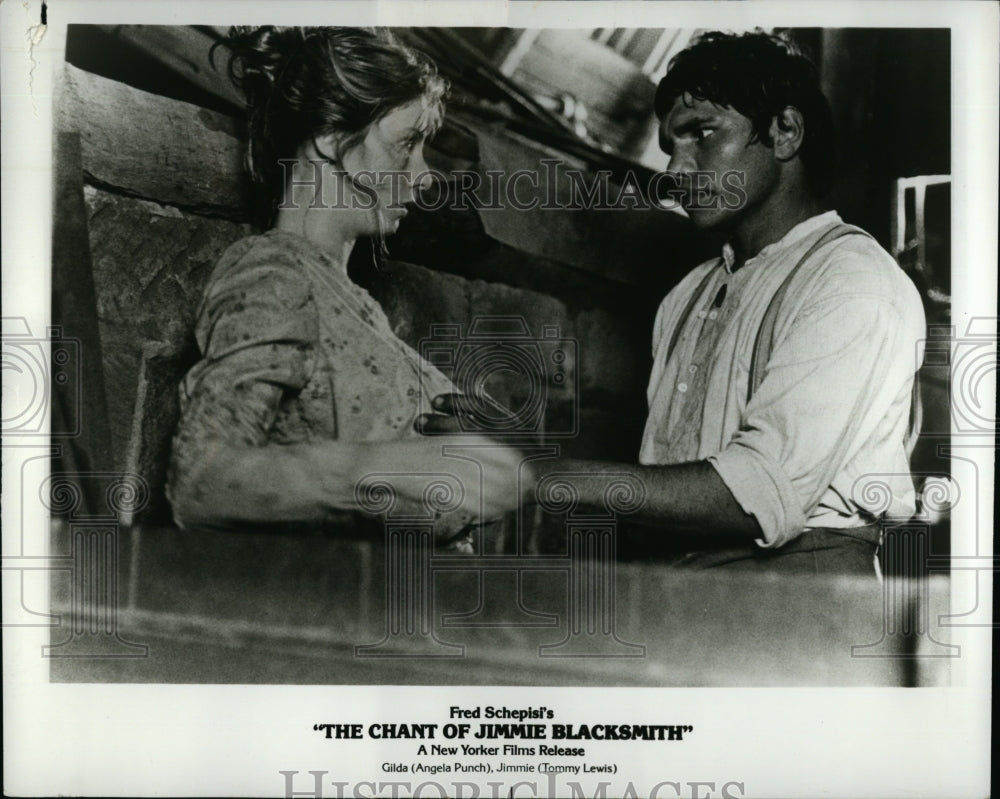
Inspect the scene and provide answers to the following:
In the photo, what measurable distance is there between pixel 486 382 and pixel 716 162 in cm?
99

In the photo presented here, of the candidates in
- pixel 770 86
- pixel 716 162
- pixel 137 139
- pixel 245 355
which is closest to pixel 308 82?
pixel 137 139

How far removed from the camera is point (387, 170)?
3.11 meters

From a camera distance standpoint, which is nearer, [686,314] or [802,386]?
[802,386]

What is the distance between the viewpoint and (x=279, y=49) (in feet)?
10.1

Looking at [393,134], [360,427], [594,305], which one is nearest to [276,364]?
[360,427]

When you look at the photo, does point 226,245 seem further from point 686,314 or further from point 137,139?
point 686,314

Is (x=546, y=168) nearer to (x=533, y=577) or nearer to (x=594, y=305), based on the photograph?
(x=594, y=305)

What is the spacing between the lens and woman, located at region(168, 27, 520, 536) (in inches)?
119

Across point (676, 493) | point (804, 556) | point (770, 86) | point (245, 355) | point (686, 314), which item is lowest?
point (804, 556)

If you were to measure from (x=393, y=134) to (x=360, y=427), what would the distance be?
914mm

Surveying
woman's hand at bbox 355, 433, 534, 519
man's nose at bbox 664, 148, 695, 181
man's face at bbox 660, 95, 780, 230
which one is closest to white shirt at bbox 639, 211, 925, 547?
man's face at bbox 660, 95, 780, 230

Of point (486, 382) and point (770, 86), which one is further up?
point (770, 86)

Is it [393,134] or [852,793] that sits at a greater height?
[393,134]

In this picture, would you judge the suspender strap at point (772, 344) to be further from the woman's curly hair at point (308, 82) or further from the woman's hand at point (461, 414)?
the woman's curly hair at point (308, 82)
